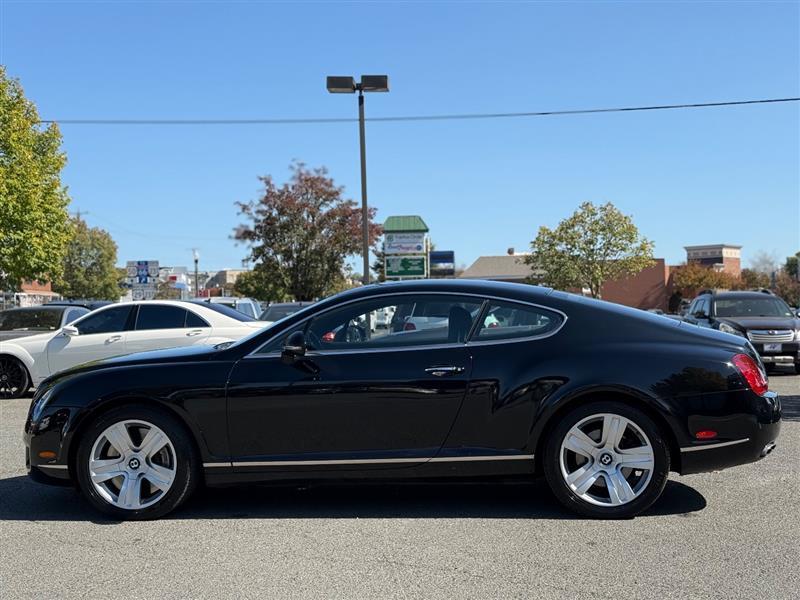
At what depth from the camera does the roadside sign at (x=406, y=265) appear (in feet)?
79.7

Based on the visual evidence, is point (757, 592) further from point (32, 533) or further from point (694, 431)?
point (32, 533)

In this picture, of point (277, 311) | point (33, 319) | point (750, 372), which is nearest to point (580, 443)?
point (750, 372)

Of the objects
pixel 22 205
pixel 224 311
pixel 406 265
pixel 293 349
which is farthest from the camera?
pixel 406 265

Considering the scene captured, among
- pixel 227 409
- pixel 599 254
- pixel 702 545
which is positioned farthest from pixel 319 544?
pixel 599 254

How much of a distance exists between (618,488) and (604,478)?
108mm

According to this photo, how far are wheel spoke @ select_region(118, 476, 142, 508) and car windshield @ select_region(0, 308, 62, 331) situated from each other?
8.82m

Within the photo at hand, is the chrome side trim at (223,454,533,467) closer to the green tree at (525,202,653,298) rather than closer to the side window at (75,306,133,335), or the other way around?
the side window at (75,306,133,335)

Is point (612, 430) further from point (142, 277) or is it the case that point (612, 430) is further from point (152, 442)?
point (142, 277)

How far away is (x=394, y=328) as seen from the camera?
5.12 metres

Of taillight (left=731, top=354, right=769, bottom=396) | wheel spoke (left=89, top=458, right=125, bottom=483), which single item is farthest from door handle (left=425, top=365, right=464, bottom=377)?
wheel spoke (left=89, top=458, right=125, bottom=483)

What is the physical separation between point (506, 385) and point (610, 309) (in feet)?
3.08

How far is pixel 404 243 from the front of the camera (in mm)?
24594

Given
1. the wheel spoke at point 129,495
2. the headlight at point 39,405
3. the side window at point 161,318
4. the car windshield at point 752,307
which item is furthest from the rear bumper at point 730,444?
the car windshield at point 752,307

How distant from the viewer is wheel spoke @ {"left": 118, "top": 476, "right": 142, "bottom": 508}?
16.2 ft
